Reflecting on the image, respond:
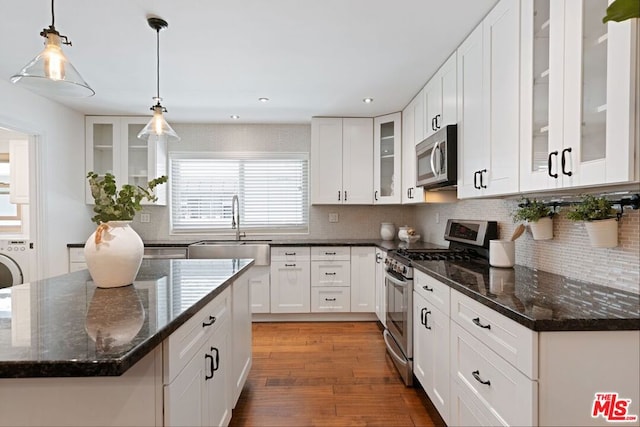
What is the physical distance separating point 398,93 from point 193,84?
74.8 inches

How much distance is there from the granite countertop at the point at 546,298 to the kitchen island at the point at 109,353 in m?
1.16

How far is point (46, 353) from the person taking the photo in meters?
0.86

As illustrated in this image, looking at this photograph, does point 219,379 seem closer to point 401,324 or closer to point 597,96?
point 401,324

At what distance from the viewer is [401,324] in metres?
2.59

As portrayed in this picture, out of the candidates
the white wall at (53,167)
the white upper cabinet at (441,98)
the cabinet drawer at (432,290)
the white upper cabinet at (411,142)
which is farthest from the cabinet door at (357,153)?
the white wall at (53,167)

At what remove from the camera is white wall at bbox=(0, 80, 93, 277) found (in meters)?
3.14

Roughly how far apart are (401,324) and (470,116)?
1.53 metres

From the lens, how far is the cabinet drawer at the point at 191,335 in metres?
1.10

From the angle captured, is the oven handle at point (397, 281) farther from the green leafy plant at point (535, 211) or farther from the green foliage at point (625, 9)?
the green foliage at point (625, 9)

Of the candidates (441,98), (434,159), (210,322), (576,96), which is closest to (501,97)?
(576,96)

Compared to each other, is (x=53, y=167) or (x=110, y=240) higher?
(x=53, y=167)

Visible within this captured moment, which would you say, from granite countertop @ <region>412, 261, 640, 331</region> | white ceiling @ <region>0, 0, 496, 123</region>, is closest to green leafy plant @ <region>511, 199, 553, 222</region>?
granite countertop @ <region>412, 261, 640, 331</region>

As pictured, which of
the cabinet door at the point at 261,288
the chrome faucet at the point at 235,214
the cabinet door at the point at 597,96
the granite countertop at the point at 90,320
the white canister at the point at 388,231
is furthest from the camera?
the chrome faucet at the point at 235,214

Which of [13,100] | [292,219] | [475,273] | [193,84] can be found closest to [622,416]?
[475,273]
